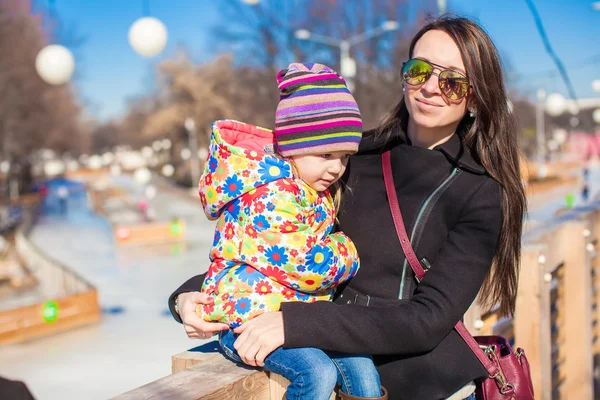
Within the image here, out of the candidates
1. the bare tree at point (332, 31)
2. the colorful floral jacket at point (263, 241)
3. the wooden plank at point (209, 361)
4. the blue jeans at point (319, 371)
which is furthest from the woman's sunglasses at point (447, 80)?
the bare tree at point (332, 31)

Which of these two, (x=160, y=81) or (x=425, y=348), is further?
(x=160, y=81)

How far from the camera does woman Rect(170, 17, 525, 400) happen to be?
4.56 feet

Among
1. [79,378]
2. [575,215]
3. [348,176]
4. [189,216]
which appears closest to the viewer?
[348,176]

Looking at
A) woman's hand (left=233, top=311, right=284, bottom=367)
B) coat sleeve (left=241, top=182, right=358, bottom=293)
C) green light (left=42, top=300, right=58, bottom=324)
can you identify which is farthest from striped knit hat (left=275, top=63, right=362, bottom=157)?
green light (left=42, top=300, right=58, bottom=324)

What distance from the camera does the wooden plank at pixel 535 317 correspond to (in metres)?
2.84

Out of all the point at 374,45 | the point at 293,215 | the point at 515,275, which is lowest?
the point at 515,275

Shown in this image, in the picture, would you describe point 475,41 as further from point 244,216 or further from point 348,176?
point 244,216

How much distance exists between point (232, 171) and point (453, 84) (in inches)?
23.3

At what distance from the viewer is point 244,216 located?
1457mm

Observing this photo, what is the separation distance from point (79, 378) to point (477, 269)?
881 centimetres

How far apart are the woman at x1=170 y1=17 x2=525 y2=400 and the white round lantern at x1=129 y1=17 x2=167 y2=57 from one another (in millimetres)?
7476

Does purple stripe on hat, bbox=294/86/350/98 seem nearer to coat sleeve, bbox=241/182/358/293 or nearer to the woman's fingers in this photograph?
coat sleeve, bbox=241/182/358/293

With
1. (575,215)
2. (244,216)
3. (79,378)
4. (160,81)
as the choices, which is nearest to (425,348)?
(244,216)

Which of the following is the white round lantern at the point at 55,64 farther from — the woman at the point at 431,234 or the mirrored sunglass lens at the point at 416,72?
the mirrored sunglass lens at the point at 416,72
